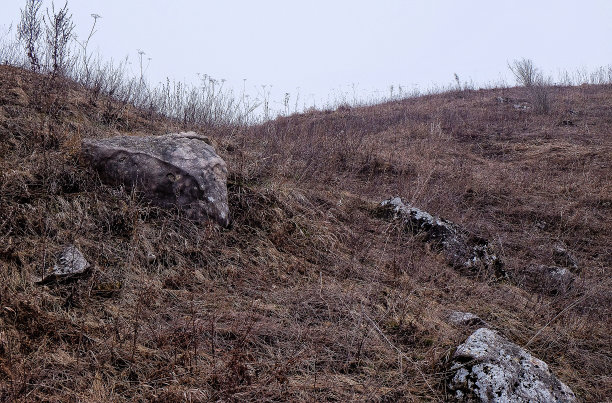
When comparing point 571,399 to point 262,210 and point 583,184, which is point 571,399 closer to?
point 262,210

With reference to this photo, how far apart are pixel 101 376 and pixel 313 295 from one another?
66.5 inches

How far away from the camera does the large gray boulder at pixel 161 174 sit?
391cm

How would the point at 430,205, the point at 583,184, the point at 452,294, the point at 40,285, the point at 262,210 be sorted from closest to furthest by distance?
the point at 40,285 → the point at 452,294 → the point at 262,210 → the point at 430,205 → the point at 583,184

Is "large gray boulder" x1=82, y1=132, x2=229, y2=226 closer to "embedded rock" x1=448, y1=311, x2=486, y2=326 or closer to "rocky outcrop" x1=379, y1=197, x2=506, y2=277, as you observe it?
"rocky outcrop" x1=379, y1=197, x2=506, y2=277

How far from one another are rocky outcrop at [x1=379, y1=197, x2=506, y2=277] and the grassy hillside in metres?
0.17

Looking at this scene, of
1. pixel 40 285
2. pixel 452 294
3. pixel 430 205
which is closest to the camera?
pixel 40 285

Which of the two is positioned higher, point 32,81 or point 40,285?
point 32,81

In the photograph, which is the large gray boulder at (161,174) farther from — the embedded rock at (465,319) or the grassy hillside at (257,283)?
the embedded rock at (465,319)

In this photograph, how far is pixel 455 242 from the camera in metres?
4.80

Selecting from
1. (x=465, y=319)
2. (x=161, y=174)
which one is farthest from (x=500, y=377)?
(x=161, y=174)

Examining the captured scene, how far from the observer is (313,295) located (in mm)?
3295

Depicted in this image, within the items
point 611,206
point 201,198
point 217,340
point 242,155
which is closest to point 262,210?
point 201,198

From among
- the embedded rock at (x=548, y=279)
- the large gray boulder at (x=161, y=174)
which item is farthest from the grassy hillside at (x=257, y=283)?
the large gray boulder at (x=161, y=174)

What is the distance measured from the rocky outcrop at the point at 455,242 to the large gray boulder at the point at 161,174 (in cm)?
228
